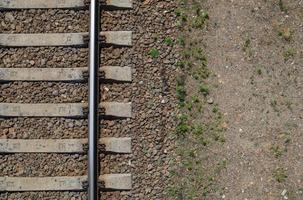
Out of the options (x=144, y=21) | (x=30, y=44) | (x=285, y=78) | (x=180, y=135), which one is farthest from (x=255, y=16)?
(x=30, y=44)

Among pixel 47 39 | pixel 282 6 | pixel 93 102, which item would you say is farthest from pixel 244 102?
pixel 47 39

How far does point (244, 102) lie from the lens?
6090 mm

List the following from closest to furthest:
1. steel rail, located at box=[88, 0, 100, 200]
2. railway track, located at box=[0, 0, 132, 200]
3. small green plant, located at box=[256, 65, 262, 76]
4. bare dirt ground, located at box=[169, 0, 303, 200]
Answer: steel rail, located at box=[88, 0, 100, 200], railway track, located at box=[0, 0, 132, 200], bare dirt ground, located at box=[169, 0, 303, 200], small green plant, located at box=[256, 65, 262, 76]

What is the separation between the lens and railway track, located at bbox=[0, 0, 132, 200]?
5.88 metres

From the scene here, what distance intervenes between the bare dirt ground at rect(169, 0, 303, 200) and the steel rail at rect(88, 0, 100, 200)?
995 millimetres

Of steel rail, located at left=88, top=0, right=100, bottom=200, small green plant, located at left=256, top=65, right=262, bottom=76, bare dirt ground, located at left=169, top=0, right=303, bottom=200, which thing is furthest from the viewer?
small green plant, located at left=256, top=65, right=262, bottom=76

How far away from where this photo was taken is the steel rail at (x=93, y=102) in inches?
227

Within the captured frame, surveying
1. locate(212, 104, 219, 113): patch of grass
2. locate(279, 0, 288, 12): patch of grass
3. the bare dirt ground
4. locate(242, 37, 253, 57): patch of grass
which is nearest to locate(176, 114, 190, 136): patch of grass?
the bare dirt ground

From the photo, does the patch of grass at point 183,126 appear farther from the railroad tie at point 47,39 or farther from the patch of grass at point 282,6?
the patch of grass at point 282,6

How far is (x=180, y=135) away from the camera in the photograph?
6039mm

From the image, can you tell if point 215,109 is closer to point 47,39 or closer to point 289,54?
point 289,54

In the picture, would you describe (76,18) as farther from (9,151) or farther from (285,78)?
(285,78)

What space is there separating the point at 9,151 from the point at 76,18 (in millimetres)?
1858

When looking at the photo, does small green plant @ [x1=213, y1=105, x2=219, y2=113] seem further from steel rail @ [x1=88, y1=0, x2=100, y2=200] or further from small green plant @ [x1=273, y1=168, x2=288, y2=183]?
steel rail @ [x1=88, y1=0, x2=100, y2=200]
